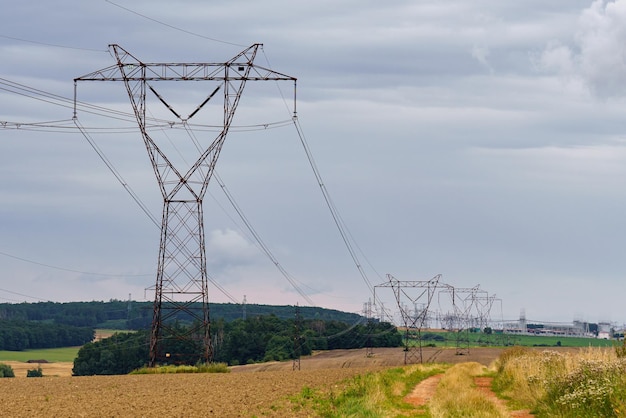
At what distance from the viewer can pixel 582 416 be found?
2866 centimetres

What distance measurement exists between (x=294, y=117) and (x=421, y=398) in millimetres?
27082

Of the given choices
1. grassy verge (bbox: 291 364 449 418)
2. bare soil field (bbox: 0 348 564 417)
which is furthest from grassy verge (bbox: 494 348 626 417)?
bare soil field (bbox: 0 348 564 417)

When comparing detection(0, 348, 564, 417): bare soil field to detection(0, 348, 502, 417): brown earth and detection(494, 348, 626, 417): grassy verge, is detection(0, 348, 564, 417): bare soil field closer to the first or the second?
detection(0, 348, 502, 417): brown earth

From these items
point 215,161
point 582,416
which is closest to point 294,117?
point 215,161

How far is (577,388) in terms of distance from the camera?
30.9m

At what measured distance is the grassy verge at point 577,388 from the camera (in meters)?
28.6

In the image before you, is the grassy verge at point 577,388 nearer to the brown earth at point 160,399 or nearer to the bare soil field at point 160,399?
the bare soil field at point 160,399

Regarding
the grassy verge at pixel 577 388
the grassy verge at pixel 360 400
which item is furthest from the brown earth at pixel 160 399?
the grassy verge at pixel 577 388

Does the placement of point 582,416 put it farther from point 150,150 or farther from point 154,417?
point 150,150

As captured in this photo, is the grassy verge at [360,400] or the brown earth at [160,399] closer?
the grassy verge at [360,400]

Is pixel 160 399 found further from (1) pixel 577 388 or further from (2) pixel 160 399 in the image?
(1) pixel 577 388

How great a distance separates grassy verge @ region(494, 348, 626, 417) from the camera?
93.8 feet

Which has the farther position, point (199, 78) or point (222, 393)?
point (199, 78)

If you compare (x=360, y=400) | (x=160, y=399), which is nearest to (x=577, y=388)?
(x=360, y=400)
